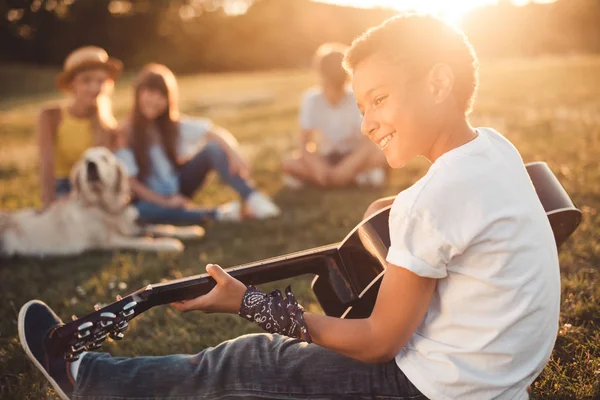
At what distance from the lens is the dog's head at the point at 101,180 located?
16.8ft

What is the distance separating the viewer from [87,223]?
17.1ft

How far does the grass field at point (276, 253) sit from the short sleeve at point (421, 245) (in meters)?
1.19

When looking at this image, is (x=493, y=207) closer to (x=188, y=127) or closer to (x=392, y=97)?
(x=392, y=97)

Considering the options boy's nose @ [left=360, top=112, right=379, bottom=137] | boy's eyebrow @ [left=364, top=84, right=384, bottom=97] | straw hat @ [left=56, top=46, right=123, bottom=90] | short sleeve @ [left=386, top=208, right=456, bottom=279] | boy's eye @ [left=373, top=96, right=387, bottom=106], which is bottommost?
short sleeve @ [left=386, top=208, right=456, bottom=279]

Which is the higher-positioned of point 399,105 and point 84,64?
point 84,64

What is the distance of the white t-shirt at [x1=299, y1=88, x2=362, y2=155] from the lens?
668 cm

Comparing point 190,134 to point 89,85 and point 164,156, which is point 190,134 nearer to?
point 164,156

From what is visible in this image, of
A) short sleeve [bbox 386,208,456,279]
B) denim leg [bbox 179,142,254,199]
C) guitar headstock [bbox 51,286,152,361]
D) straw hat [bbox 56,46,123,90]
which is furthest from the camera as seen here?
denim leg [bbox 179,142,254,199]

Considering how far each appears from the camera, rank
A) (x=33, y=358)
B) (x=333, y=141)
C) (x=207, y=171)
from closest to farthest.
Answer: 1. (x=33, y=358)
2. (x=207, y=171)
3. (x=333, y=141)

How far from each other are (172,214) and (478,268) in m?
4.66

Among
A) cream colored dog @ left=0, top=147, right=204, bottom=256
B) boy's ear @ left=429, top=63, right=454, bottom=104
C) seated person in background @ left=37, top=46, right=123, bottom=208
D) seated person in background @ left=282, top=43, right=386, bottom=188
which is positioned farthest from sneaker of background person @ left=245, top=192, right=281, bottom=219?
boy's ear @ left=429, top=63, right=454, bottom=104

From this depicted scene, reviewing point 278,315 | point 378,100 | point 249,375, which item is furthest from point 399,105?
point 249,375

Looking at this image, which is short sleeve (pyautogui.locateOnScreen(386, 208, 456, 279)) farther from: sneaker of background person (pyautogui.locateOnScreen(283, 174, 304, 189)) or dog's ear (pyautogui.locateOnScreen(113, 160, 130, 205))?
sneaker of background person (pyautogui.locateOnScreen(283, 174, 304, 189))

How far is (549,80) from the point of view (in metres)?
13.2
